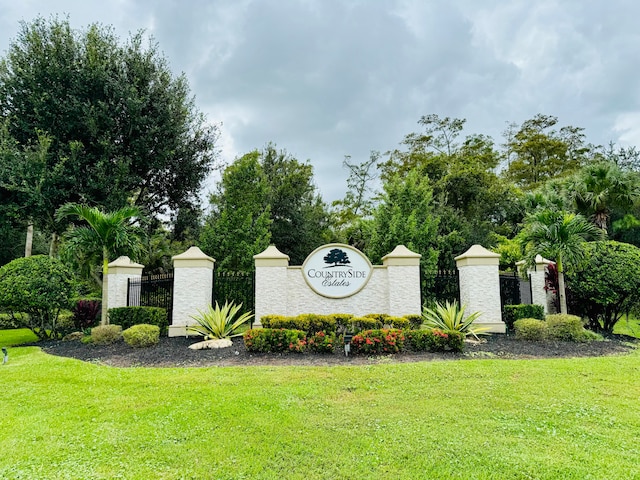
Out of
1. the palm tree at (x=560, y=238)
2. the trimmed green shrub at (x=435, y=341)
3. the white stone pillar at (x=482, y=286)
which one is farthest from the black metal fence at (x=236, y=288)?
the palm tree at (x=560, y=238)

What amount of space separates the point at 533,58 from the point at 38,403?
47.7 feet

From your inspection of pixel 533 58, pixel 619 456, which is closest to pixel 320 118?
pixel 533 58

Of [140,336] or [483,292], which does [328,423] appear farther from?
[483,292]

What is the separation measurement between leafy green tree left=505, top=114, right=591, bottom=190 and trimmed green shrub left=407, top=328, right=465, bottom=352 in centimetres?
2326

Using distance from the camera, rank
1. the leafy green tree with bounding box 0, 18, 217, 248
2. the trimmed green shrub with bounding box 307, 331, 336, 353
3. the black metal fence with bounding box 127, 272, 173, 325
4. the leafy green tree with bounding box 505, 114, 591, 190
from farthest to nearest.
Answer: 1. the leafy green tree with bounding box 505, 114, 591, 190
2. the leafy green tree with bounding box 0, 18, 217, 248
3. the black metal fence with bounding box 127, 272, 173, 325
4. the trimmed green shrub with bounding box 307, 331, 336, 353

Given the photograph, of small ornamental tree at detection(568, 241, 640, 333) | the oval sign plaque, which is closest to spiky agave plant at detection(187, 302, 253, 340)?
the oval sign plaque

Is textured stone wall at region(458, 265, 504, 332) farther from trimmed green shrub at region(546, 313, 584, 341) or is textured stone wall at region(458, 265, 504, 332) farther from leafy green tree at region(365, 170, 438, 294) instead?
leafy green tree at region(365, 170, 438, 294)

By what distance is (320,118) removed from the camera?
695 inches

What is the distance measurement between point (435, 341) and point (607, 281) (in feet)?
18.5

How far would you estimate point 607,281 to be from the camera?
10195 mm

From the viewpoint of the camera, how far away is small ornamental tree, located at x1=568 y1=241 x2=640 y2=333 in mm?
10047

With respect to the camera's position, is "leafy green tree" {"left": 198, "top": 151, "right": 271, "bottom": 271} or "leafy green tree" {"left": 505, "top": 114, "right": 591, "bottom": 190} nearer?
"leafy green tree" {"left": 198, "top": 151, "right": 271, "bottom": 271}

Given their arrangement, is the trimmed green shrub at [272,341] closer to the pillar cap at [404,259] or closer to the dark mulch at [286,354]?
the dark mulch at [286,354]

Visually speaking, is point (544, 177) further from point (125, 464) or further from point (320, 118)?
point (125, 464)
